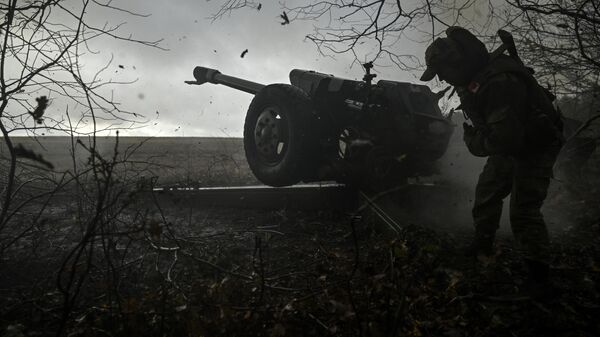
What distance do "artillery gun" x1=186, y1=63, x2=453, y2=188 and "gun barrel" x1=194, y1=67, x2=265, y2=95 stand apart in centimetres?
120

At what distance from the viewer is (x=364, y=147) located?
4.43 meters

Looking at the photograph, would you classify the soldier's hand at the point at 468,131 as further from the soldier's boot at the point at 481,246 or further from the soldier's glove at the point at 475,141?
the soldier's boot at the point at 481,246

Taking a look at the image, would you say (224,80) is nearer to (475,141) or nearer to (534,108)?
(475,141)

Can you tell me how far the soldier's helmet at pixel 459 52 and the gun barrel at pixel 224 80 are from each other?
345 centimetres

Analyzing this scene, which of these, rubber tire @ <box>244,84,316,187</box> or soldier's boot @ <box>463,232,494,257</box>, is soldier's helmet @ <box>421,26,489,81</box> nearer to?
soldier's boot @ <box>463,232,494,257</box>

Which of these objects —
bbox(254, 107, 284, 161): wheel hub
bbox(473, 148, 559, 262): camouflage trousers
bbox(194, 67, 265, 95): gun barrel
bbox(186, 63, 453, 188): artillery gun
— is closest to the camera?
bbox(473, 148, 559, 262): camouflage trousers

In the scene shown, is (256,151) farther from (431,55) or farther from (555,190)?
(555,190)

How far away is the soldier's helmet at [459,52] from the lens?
11.1ft

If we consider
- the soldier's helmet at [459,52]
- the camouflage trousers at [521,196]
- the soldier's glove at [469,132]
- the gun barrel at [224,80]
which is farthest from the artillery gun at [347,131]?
the gun barrel at [224,80]

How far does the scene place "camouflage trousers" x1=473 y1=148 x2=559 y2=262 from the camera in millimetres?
3049

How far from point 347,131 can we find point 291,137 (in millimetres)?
678

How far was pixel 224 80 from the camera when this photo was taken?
7.37 m

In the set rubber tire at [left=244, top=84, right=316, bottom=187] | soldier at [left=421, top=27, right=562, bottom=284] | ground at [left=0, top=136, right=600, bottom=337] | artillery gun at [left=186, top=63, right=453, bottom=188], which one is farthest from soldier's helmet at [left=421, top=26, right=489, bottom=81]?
rubber tire at [left=244, top=84, right=316, bottom=187]

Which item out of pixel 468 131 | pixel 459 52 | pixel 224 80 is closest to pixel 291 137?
pixel 468 131
